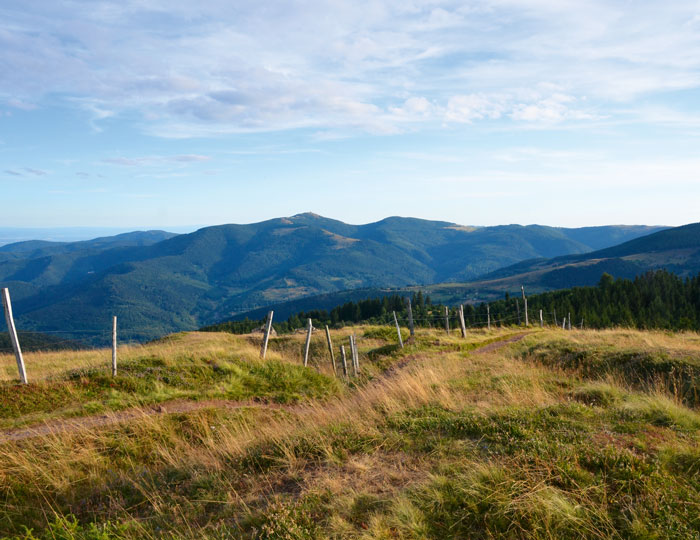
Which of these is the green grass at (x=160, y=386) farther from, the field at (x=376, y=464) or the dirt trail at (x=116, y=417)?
the dirt trail at (x=116, y=417)

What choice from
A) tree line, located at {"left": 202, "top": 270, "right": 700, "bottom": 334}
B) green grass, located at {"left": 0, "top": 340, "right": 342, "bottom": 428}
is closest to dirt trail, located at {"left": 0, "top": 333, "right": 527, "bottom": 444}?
green grass, located at {"left": 0, "top": 340, "right": 342, "bottom": 428}

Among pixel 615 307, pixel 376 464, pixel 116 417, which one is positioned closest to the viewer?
pixel 376 464

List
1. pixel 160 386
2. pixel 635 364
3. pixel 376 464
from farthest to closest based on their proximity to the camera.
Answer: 1. pixel 160 386
2. pixel 635 364
3. pixel 376 464

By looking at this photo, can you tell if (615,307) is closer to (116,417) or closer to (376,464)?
(376,464)

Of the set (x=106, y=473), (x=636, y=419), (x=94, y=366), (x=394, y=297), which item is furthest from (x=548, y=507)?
(x=394, y=297)

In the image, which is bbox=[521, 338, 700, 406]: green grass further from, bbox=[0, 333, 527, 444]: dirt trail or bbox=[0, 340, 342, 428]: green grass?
bbox=[0, 333, 527, 444]: dirt trail

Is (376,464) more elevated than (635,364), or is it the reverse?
(376,464)

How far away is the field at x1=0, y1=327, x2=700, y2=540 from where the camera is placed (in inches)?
166

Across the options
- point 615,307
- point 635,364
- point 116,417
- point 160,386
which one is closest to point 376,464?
point 116,417

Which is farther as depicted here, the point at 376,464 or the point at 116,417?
the point at 116,417

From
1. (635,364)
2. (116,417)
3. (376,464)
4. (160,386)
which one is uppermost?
(376,464)

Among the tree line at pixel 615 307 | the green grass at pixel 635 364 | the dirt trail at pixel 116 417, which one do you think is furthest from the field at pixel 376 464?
the tree line at pixel 615 307

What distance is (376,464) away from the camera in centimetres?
572

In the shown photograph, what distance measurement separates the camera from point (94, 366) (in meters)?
14.1
